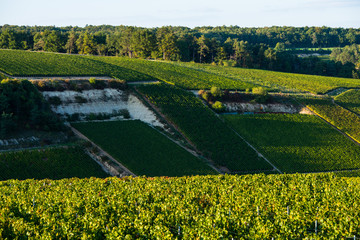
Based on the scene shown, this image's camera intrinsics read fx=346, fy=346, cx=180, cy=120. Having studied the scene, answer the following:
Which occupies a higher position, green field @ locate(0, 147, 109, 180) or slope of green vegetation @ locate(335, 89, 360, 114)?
slope of green vegetation @ locate(335, 89, 360, 114)

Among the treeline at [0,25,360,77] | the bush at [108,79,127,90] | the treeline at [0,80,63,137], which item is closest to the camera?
the treeline at [0,80,63,137]

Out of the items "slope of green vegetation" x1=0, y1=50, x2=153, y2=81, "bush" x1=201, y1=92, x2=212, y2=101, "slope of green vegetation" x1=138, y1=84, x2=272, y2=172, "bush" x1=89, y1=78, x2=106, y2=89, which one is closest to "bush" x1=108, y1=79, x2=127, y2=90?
"bush" x1=89, y1=78, x2=106, y2=89

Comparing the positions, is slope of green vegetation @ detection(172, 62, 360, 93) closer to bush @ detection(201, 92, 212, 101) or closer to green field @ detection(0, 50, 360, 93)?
green field @ detection(0, 50, 360, 93)

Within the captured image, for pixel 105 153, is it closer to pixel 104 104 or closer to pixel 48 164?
pixel 48 164

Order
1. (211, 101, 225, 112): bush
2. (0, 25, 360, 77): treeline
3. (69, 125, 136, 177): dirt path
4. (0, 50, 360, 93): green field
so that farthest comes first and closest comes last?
(0, 25, 360, 77): treeline < (0, 50, 360, 93): green field < (211, 101, 225, 112): bush < (69, 125, 136, 177): dirt path

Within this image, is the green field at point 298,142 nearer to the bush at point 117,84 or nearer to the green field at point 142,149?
the green field at point 142,149

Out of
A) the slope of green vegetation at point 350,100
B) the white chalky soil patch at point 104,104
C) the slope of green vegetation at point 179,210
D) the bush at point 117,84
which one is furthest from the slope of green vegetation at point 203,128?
the slope of green vegetation at point 350,100

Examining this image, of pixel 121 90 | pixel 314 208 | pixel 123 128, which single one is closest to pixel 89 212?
pixel 314 208
